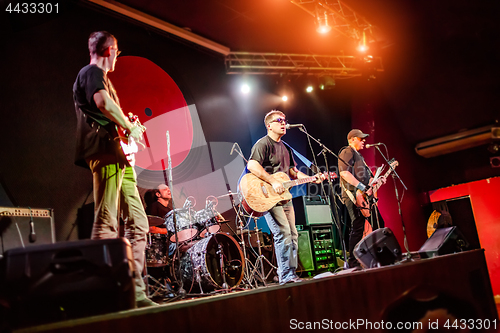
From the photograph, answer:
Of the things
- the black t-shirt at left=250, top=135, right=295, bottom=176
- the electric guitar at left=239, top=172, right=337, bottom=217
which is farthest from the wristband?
the black t-shirt at left=250, top=135, right=295, bottom=176

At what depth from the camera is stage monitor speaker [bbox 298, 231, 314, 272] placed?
6695 mm

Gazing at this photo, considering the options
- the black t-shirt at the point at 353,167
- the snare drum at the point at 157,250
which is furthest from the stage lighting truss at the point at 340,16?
the snare drum at the point at 157,250

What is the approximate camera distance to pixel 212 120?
24.0 feet

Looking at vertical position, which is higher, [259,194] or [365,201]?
[259,194]

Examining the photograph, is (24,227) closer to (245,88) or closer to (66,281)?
(66,281)

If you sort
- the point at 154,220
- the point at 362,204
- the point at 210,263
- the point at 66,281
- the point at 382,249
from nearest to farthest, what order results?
the point at 66,281
the point at 382,249
the point at 154,220
the point at 362,204
the point at 210,263

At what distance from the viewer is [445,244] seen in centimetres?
355

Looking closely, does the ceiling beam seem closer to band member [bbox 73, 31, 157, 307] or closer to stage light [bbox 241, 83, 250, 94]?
stage light [bbox 241, 83, 250, 94]

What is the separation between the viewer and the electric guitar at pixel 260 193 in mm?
4168

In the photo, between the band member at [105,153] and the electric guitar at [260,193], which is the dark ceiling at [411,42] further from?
the band member at [105,153]

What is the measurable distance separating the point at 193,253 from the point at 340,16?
5188mm

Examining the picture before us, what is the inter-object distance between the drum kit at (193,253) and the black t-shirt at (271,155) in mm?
1475

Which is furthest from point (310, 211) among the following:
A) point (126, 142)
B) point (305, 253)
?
point (126, 142)

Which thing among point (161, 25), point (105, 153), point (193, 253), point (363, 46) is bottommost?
point (193, 253)
